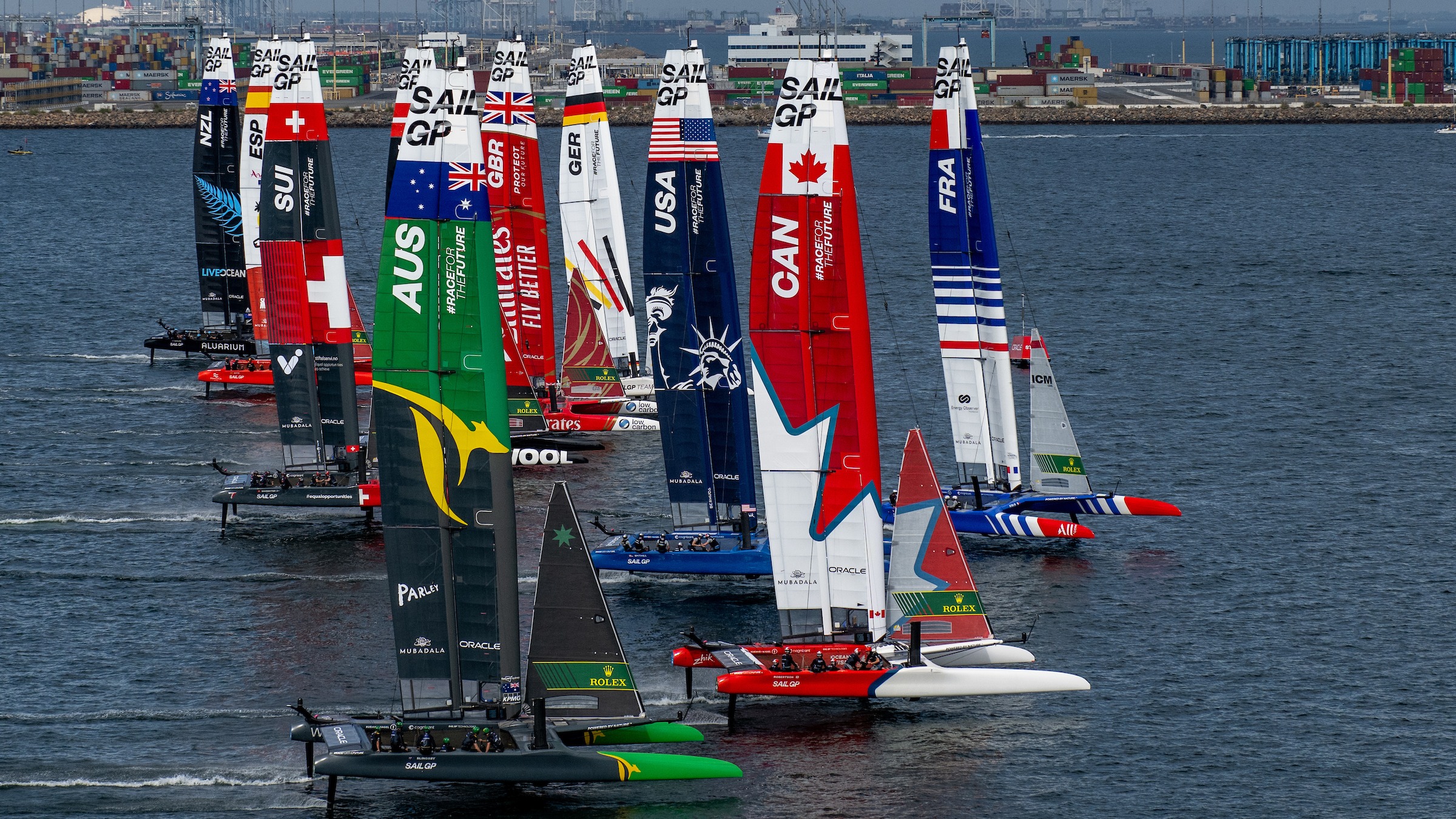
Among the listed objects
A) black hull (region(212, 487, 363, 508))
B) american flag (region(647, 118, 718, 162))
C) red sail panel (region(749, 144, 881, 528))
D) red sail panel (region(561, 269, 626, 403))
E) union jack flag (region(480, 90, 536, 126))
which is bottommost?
black hull (region(212, 487, 363, 508))

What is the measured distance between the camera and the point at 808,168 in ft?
147

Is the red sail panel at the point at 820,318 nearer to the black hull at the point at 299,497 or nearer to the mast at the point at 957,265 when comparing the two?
the mast at the point at 957,265

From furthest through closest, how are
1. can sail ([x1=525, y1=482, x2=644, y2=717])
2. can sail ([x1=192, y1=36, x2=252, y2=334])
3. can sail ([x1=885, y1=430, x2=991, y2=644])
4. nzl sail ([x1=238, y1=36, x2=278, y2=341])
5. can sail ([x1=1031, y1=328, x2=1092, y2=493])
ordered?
1. can sail ([x1=192, y1=36, x2=252, y2=334])
2. nzl sail ([x1=238, y1=36, x2=278, y2=341])
3. can sail ([x1=1031, y1=328, x2=1092, y2=493])
4. can sail ([x1=885, y1=430, x2=991, y2=644])
5. can sail ([x1=525, y1=482, x2=644, y2=717])

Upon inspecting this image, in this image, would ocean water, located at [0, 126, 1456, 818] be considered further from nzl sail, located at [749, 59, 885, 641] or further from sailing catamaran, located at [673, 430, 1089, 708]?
nzl sail, located at [749, 59, 885, 641]

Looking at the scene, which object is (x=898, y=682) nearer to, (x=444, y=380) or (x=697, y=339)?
(x=444, y=380)

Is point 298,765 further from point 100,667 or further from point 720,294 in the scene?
point 720,294

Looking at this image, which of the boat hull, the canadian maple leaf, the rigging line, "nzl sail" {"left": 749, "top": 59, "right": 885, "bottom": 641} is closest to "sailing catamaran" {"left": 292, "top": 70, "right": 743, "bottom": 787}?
the boat hull

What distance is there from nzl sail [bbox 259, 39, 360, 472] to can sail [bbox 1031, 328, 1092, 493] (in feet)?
78.2

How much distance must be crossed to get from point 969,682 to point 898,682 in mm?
1755

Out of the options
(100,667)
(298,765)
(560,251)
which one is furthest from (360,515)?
(560,251)

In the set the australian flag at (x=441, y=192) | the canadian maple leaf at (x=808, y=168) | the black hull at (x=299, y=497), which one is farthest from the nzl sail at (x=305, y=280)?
the australian flag at (x=441, y=192)

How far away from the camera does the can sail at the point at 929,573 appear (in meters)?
45.2

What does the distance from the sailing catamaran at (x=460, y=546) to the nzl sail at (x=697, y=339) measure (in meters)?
15.7

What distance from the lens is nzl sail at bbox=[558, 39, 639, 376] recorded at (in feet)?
254
